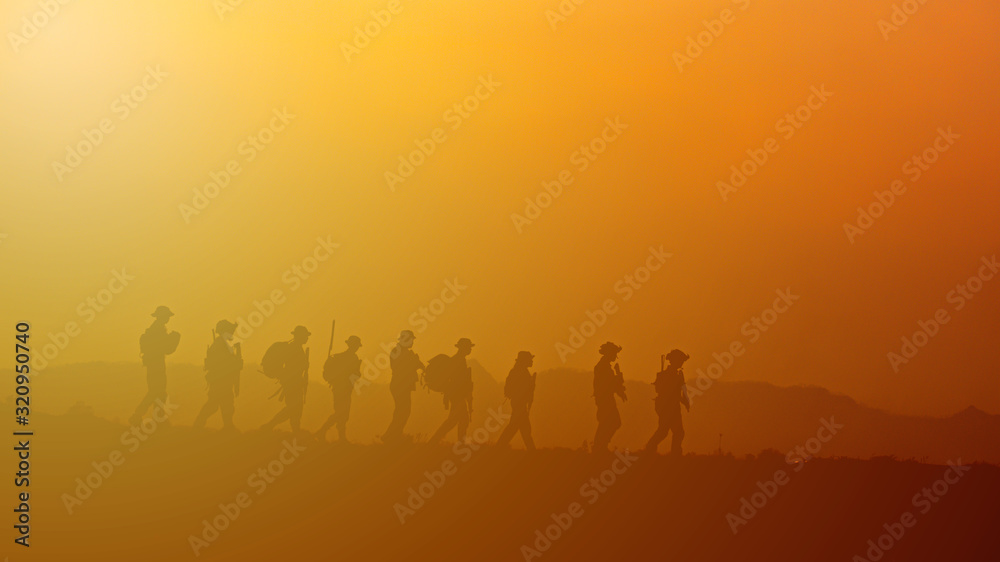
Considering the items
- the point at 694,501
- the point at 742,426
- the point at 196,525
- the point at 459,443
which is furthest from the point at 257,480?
the point at 742,426

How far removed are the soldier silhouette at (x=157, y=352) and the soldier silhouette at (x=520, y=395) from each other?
17.7 ft

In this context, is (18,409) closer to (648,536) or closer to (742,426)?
(648,536)

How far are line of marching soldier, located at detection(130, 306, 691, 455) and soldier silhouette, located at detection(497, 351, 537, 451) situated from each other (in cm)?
2

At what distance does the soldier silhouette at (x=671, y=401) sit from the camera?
525 inches

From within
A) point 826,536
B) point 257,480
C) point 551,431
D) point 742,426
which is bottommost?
point 257,480

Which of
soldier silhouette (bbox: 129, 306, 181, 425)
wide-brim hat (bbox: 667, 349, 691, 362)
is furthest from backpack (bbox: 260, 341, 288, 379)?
wide-brim hat (bbox: 667, 349, 691, 362)

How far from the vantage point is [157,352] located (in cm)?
1317

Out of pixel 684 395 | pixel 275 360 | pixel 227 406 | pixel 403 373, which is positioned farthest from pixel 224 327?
pixel 684 395

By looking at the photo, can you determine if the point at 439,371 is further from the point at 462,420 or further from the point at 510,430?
the point at 510,430

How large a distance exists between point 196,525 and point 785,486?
798cm

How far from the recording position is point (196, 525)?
10.4 m

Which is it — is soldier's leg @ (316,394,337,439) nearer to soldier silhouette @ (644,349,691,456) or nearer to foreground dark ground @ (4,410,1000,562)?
foreground dark ground @ (4,410,1000,562)

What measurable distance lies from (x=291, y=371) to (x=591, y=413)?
18.9 ft

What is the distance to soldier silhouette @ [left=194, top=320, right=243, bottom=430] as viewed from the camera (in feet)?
42.6
